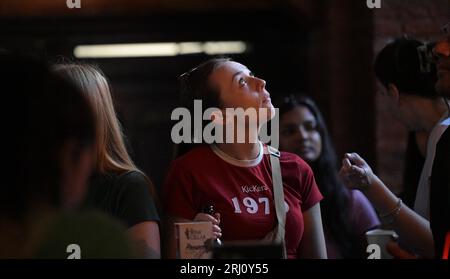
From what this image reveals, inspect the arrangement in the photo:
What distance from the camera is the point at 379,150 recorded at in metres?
3.87

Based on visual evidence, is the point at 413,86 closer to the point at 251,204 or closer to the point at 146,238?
the point at 251,204

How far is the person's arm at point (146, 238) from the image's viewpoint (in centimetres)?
206

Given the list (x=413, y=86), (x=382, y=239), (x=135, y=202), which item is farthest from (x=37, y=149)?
(x=413, y=86)

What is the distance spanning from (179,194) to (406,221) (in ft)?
2.00

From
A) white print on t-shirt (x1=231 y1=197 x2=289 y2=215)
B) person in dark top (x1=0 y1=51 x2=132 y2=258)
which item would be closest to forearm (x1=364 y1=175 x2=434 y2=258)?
white print on t-shirt (x1=231 y1=197 x2=289 y2=215)

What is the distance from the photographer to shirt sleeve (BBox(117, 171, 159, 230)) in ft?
6.84

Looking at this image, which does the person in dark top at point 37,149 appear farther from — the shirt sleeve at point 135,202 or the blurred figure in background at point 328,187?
the blurred figure in background at point 328,187

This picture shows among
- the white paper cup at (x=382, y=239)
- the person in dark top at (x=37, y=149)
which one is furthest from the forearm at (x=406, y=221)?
the person in dark top at (x=37, y=149)

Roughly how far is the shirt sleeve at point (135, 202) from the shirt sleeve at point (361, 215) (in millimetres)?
1006

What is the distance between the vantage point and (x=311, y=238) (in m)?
2.26

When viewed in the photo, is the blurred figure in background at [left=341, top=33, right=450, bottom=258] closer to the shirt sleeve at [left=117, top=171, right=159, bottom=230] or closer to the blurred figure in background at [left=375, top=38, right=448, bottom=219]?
the blurred figure in background at [left=375, top=38, right=448, bottom=219]
